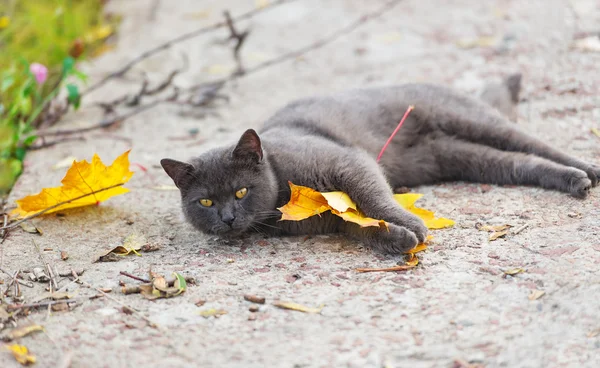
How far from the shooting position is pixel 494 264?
2.09m

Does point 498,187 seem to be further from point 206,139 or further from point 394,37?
point 394,37

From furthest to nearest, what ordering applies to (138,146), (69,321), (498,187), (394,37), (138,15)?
(138,15), (394,37), (138,146), (498,187), (69,321)

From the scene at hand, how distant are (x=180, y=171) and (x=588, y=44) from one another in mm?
3102

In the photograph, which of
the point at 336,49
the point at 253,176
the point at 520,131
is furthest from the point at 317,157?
the point at 336,49

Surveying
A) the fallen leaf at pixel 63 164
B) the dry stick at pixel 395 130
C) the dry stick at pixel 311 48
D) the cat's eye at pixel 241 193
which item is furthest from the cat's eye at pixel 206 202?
the dry stick at pixel 311 48

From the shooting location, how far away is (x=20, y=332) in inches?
71.5

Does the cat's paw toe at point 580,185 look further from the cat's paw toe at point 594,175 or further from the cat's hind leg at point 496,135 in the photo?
the cat's hind leg at point 496,135

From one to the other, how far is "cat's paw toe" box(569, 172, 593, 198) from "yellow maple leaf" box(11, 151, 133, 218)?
6.10 ft

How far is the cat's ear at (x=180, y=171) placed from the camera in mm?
2455

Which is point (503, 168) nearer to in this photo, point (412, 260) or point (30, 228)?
point (412, 260)

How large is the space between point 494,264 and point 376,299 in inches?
18.0

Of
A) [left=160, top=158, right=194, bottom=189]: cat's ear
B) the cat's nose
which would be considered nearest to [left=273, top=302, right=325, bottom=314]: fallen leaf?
the cat's nose

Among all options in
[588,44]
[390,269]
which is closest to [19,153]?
[390,269]

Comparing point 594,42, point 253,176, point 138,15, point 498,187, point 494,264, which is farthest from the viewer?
point 138,15
